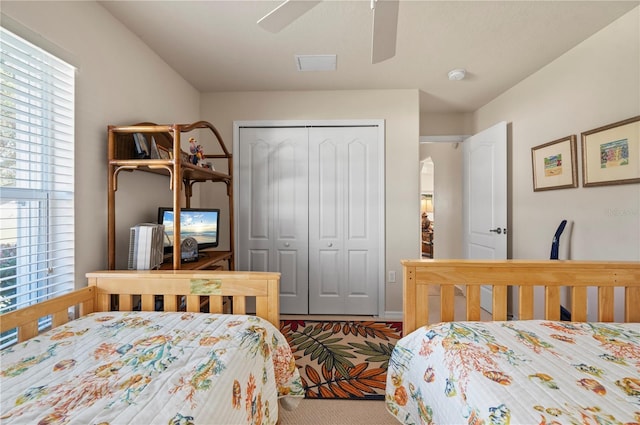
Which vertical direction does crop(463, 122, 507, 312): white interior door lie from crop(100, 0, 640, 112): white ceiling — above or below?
below

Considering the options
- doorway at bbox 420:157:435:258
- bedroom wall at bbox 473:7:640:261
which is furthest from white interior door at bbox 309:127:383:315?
doorway at bbox 420:157:435:258

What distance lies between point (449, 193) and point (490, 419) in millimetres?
3730

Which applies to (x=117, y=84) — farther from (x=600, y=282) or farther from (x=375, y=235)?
(x=600, y=282)

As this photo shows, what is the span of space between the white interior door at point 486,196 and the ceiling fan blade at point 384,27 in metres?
2.10

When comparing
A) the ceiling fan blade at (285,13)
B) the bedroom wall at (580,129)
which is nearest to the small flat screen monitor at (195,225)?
the ceiling fan blade at (285,13)

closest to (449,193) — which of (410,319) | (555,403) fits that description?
(410,319)

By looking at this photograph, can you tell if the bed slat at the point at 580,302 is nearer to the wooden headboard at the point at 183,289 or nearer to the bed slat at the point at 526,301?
the bed slat at the point at 526,301

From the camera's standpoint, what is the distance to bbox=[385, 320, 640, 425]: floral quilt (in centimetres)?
71

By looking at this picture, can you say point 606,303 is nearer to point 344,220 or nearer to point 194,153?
point 344,220

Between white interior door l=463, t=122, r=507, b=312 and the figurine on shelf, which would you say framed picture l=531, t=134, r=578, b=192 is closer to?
white interior door l=463, t=122, r=507, b=312

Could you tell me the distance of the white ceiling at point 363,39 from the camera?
1663mm

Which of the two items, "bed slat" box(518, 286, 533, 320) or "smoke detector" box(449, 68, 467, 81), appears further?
"smoke detector" box(449, 68, 467, 81)

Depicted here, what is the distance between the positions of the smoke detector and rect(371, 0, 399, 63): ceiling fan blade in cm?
144

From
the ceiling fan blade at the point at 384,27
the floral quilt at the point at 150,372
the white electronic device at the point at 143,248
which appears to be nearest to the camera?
the floral quilt at the point at 150,372
